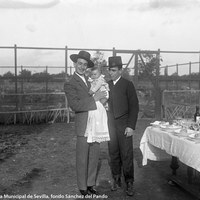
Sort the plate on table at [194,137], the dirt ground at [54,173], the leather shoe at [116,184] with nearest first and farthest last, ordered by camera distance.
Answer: the plate on table at [194,137]
the dirt ground at [54,173]
the leather shoe at [116,184]

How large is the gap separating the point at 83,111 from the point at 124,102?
64 cm

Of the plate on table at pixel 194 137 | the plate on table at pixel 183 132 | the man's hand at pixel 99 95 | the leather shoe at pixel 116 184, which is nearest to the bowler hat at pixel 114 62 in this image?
the man's hand at pixel 99 95

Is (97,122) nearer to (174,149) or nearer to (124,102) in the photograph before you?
(124,102)

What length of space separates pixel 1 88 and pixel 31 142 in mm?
5143

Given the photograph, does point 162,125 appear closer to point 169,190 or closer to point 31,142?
point 169,190

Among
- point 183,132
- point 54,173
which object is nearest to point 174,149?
point 183,132

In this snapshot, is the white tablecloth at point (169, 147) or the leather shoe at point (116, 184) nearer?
the white tablecloth at point (169, 147)

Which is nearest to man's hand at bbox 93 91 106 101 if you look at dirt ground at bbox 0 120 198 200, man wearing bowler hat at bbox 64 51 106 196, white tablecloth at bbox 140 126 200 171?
man wearing bowler hat at bbox 64 51 106 196

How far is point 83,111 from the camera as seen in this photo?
14.7 ft

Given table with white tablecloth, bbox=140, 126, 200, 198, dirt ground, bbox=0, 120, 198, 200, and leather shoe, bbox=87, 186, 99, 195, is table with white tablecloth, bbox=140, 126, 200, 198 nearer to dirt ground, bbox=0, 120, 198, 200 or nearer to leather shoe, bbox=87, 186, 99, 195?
dirt ground, bbox=0, 120, 198, 200

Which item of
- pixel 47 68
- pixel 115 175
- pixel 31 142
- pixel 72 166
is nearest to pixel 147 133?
pixel 115 175

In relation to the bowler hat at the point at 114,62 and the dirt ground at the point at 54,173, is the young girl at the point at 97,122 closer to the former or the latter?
the bowler hat at the point at 114,62

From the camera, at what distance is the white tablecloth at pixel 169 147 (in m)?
3.75

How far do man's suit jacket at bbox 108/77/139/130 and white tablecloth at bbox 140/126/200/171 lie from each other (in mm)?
487
